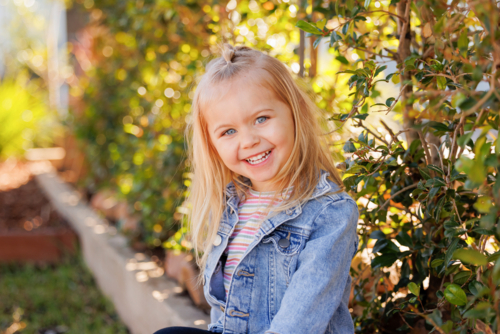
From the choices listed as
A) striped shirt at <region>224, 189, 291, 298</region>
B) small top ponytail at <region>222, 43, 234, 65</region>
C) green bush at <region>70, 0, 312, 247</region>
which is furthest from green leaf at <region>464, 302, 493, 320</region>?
green bush at <region>70, 0, 312, 247</region>

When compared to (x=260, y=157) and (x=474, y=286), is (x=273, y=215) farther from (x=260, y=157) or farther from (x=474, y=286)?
(x=474, y=286)

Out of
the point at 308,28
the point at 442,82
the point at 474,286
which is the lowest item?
the point at 474,286

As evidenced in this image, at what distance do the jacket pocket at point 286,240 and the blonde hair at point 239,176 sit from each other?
2.6 inches

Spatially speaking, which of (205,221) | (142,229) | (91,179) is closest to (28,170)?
(91,179)

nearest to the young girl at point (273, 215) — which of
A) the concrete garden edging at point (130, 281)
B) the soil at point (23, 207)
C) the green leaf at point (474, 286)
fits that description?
the green leaf at point (474, 286)

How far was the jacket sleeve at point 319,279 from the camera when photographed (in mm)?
1167

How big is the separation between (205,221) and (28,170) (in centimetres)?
495

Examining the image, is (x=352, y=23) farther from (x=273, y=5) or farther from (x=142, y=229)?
(x=142, y=229)

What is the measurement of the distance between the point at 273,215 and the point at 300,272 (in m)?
0.21

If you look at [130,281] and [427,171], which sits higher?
[427,171]

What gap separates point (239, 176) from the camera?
5.28ft

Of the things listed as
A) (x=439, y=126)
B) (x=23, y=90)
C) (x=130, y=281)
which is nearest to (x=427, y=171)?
(x=439, y=126)

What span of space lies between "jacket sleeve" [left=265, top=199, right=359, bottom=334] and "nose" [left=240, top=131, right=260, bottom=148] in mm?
302

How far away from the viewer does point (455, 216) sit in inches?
47.6
